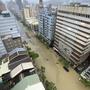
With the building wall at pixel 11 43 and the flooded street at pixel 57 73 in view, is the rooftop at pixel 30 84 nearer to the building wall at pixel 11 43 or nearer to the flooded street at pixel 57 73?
the flooded street at pixel 57 73

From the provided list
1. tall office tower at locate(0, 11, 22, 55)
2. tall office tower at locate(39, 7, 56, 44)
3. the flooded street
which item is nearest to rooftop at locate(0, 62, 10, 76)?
tall office tower at locate(0, 11, 22, 55)

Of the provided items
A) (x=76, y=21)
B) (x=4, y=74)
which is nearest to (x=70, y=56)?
(x=76, y=21)

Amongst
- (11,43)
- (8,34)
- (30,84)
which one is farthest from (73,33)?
(8,34)

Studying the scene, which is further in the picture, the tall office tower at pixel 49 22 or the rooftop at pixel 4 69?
the tall office tower at pixel 49 22

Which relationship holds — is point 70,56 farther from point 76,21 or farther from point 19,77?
point 19,77

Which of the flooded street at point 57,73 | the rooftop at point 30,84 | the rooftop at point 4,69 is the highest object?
the rooftop at point 30,84

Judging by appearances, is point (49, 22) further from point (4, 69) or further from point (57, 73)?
→ point (4, 69)

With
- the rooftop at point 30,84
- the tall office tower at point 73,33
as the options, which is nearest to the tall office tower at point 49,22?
the tall office tower at point 73,33
